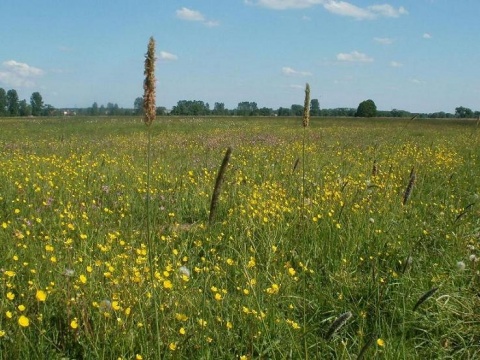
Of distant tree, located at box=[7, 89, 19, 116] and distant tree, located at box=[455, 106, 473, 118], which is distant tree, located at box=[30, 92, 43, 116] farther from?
distant tree, located at box=[455, 106, 473, 118]

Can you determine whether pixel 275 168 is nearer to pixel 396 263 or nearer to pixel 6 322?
pixel 396 263

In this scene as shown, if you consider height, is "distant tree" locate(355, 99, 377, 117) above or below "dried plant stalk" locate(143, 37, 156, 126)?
above

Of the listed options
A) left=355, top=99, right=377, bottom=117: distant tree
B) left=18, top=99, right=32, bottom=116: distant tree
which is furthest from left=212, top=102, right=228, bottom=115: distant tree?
left=18, top=99, right=32, bottom=116: distant tree

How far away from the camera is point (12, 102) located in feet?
425

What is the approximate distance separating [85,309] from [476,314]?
7.80ft

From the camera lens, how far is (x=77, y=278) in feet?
9.57

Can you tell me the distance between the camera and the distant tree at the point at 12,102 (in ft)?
407

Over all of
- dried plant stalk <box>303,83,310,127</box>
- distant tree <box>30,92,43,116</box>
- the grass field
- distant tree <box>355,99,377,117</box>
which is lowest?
the grass field

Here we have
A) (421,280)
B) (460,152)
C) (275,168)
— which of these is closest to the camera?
(421,280)

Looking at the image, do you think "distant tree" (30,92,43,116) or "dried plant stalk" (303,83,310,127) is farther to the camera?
"distant tree" (30,92,43,116)

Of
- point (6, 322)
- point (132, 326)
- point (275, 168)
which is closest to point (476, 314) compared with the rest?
point (132, 326)

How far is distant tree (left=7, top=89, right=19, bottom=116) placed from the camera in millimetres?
124062

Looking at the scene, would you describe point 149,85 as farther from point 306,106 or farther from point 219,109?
point 219,109

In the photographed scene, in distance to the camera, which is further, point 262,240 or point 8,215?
point 8,215
